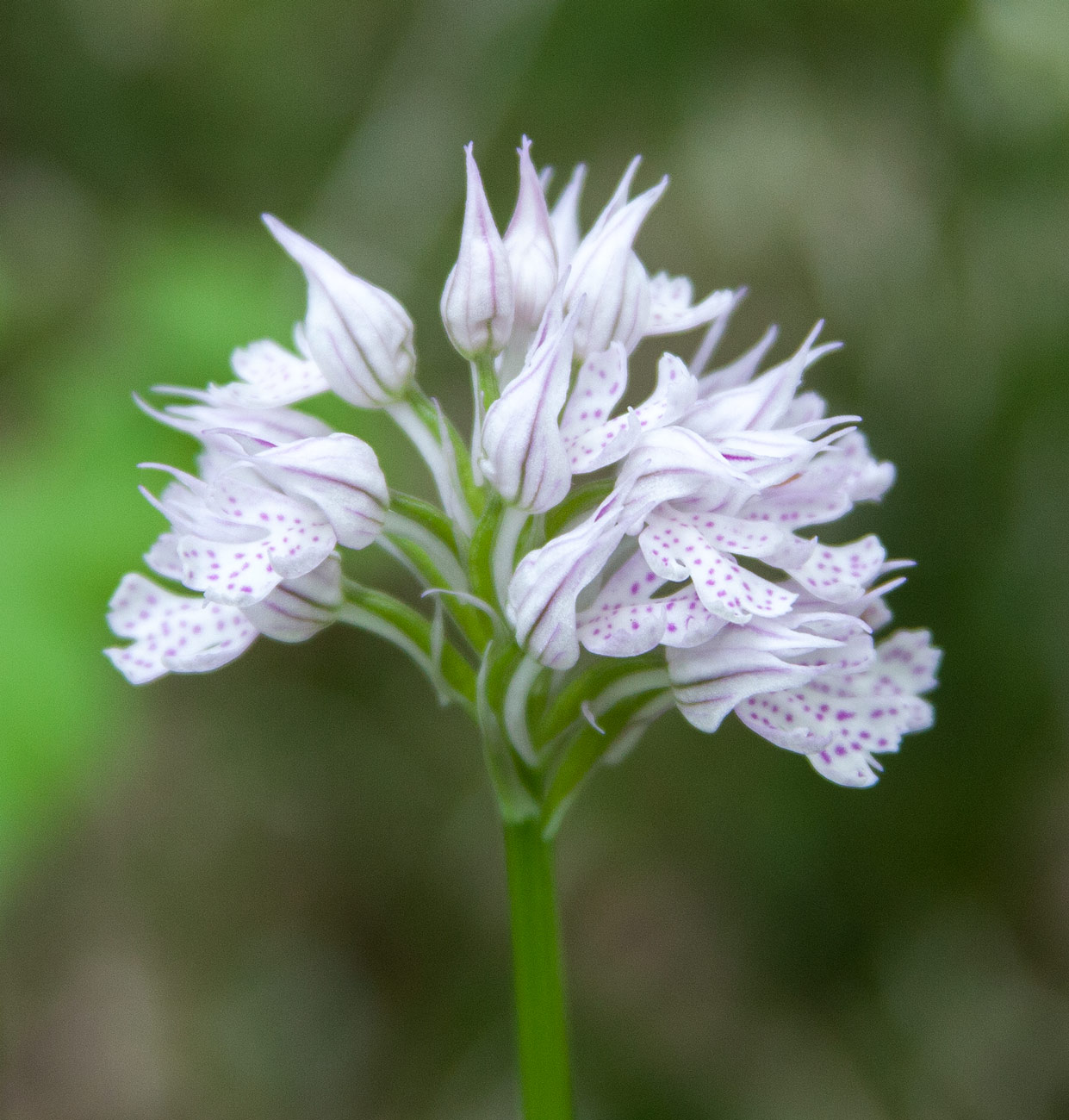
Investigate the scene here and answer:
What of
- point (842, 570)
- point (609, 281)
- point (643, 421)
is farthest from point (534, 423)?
point (842, 570)

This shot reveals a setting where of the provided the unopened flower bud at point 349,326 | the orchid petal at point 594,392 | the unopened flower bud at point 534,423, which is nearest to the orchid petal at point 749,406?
the orchid petal at point 594,392

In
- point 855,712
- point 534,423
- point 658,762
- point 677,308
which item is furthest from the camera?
point 658,762

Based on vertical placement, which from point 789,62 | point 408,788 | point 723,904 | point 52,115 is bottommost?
point 408,788

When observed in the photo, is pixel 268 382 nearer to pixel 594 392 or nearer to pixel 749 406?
pixel 594 392

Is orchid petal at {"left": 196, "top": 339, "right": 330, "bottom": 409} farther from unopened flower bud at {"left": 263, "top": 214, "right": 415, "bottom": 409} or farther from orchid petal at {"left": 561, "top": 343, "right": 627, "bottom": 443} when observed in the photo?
orchid petal at {"left": 561, "top": 343, "right": 627, "bottom": 443}

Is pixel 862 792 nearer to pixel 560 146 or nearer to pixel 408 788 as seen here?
pixel 408 788

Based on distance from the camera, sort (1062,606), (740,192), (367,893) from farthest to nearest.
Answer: (367,893), (740,192), (1062,606)

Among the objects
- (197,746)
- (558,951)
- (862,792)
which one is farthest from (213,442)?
(197,746)
